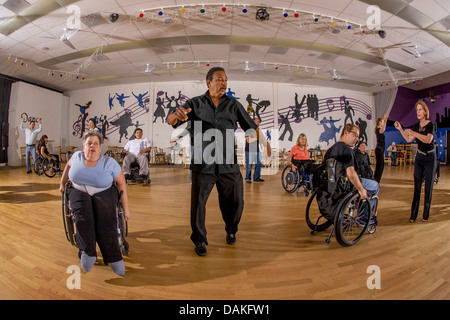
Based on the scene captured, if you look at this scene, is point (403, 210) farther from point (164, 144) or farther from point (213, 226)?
point (164, 144)

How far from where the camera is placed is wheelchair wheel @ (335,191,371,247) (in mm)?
1896

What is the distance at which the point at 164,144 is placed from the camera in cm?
1017

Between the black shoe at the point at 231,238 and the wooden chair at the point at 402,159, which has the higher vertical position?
the wooden chair at the point at 402,159

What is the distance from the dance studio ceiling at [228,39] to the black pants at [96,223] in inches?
166

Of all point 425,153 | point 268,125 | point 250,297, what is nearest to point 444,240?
point 425,153

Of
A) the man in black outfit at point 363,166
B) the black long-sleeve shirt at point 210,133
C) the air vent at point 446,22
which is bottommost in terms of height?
the man in black outfit at point 363,166

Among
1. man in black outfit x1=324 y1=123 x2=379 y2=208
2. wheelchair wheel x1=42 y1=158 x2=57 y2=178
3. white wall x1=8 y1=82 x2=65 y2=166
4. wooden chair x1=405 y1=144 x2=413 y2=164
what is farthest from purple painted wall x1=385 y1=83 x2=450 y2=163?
white wall x1=8 y1=82 x2=65 y2=166

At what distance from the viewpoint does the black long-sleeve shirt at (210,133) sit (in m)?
1.76

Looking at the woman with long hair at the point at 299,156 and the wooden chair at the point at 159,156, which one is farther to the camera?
the wooden chair at the point at 159,156

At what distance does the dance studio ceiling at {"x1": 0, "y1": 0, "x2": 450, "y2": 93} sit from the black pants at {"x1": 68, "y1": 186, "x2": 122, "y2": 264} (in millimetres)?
4220

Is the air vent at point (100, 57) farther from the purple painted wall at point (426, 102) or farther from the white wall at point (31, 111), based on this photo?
the purple painted wall at point (426, 102)

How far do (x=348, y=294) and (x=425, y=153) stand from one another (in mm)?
2241

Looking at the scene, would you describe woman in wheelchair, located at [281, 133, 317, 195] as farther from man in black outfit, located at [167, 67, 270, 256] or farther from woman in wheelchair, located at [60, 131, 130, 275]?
woman in wheelchair, located at [60, 131, 130, 275]

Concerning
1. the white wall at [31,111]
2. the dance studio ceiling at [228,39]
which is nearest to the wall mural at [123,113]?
the white wall at [31,111]
